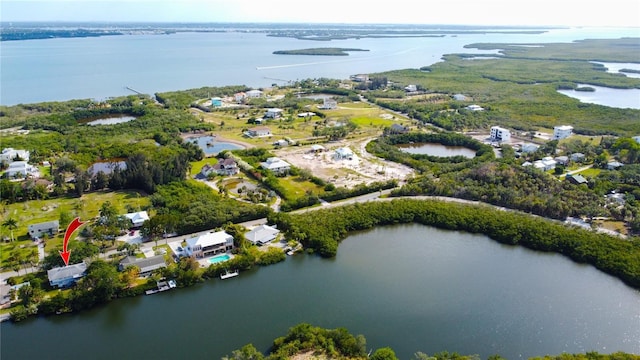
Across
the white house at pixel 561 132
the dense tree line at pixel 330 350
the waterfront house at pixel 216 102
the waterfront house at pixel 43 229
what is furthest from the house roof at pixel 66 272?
the white house at pixel 561 132

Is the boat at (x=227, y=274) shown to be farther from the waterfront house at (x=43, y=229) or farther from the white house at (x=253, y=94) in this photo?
the white house at (x=253, y=94)

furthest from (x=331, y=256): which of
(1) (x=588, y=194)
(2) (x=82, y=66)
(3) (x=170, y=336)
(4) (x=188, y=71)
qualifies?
(2) (x=82, y=66)

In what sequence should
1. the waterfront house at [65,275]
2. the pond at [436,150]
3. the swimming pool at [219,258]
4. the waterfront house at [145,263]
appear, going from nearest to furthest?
the waterfront house at [65,275] < the waterfront house at [145,263] < the swimming pool at [219,258] < the pond at [436,150]

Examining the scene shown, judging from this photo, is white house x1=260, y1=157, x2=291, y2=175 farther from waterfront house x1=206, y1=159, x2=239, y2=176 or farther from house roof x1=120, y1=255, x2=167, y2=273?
house roof x1=120, y1=255, x2=167, y2=273

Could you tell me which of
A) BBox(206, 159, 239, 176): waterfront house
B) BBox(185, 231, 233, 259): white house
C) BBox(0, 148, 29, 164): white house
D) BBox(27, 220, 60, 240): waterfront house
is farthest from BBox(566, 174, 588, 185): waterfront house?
BBox(0, 148, 29, 164): white house

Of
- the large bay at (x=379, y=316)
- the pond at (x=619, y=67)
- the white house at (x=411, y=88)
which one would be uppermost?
the pond at (x=619, y=67)

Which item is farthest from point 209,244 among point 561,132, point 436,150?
point 561,132

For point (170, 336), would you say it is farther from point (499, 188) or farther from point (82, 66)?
point (82, 66)
